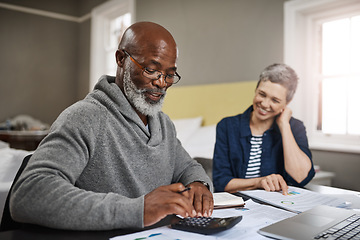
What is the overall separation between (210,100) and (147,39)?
2.27 metres

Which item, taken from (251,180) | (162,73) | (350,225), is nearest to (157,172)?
(162,73)

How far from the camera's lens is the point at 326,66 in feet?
8.80

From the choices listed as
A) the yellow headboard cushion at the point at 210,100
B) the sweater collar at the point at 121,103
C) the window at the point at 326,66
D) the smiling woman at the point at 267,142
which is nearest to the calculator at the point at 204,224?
the sweater collar at the point at 121,103

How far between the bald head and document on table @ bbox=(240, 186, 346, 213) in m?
0.60

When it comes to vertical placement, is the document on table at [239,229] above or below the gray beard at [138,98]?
below

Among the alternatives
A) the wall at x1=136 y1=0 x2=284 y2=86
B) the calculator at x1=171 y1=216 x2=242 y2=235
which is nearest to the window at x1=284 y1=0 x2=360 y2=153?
the wall at x1=136 y1=0 x2=284 y2=86

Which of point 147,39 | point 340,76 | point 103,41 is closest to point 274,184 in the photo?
point 147,39

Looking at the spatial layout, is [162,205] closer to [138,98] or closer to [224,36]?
[138,98]

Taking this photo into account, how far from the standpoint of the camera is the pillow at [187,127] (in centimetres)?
309

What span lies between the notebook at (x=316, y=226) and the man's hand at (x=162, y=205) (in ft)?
0.62

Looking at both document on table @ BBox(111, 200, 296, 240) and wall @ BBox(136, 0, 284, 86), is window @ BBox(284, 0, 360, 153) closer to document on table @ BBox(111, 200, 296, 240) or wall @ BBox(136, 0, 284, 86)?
wall @ BBox(136, 0, 284, 86)

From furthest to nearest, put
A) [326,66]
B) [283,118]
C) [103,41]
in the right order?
[103,41] → [326,66] → [283,118]

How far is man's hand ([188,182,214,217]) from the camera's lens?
0.91 m

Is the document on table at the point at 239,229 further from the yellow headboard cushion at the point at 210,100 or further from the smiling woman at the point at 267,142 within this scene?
the yellow headboard cushion at the point at 210,100
